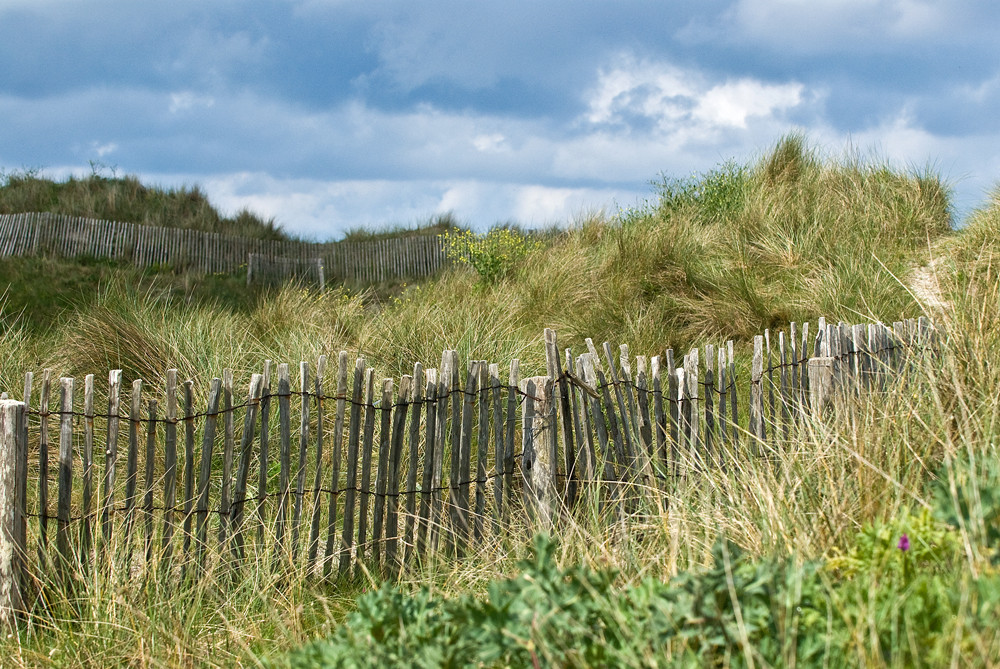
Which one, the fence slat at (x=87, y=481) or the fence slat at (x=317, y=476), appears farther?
the fence slat at (x=317, y=476)

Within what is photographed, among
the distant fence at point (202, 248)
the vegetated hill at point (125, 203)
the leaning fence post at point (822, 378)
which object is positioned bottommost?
the leaning fence post at point (822, 378)

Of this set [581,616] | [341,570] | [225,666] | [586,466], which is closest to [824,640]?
[581,616]

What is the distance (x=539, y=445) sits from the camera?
12.0 feet

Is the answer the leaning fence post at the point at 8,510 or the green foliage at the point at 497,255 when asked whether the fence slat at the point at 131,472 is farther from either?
the green foliage at the point at 497,255

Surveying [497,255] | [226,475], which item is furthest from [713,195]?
[226,475]

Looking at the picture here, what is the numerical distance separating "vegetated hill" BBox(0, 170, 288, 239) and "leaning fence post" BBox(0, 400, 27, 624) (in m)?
16.7

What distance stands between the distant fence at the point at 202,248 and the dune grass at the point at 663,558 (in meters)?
10.9

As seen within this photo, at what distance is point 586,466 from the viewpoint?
12.5 feet

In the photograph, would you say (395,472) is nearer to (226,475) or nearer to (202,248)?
(226,475)

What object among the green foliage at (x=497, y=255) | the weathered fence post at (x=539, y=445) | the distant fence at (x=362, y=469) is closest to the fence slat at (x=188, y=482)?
the distant fence at (x=362, y=469)

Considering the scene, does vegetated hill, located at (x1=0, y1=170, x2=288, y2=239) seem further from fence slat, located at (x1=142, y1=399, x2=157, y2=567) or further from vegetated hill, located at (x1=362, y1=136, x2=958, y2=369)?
fence slat, located at (x1=142, y1=399, x2=157, y2=567)

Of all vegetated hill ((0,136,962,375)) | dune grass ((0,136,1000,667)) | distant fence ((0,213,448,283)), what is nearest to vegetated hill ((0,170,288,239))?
distant fence ((0,213,448,283))

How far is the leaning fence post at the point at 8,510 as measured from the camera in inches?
124

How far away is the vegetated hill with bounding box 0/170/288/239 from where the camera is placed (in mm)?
18875
